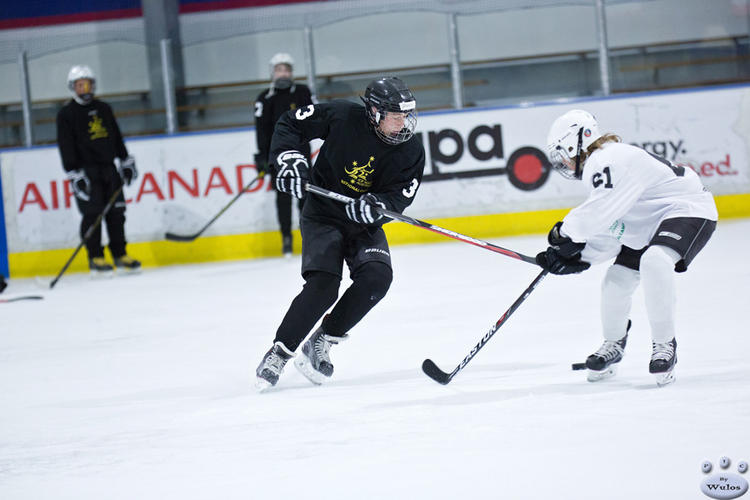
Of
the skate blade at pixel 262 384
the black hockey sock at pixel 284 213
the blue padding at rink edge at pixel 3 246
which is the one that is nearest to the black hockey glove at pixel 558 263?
the skate blade at pixel 262 384

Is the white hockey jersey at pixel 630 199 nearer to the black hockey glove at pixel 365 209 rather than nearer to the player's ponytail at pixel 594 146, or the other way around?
the player's ponytail at pixel 594 146

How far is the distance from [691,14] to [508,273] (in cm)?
358

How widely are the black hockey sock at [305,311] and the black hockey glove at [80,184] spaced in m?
4.39

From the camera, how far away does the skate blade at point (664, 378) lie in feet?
8.73

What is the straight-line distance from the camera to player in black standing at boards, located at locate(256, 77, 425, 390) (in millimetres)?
3086

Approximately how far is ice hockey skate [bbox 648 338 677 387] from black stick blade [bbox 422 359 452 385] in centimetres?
62

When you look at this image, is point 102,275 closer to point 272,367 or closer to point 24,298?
point 24,298

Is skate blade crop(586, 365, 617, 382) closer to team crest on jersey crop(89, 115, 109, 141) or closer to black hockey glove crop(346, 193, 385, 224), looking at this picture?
black hockey glove crop(346, 193, 385, 224)

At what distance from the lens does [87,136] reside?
705 cm

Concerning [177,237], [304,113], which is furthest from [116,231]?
[304,113]

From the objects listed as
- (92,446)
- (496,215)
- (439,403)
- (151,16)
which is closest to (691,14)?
(496,215)

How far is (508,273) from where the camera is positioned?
216 inches

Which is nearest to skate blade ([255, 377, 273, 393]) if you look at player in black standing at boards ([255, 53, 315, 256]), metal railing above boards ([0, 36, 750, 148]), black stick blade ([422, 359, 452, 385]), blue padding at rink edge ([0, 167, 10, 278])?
black stick blade ([422, 359, 452, 385])

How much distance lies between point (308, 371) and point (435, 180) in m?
4.52
